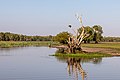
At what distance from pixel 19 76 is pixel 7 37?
155218 mm

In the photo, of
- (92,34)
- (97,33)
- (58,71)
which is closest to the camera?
(58,71)

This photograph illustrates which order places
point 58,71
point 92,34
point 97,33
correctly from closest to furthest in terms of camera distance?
point 58,71 < point 92,34 < point 97,33

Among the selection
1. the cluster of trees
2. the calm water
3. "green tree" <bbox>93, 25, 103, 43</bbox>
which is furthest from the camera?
"green tree" <bbox>93, 25, 103, 43</bbox>

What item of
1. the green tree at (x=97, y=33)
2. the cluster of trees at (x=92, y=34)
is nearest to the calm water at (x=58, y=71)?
the cluster of trees at (x=92, y=34)

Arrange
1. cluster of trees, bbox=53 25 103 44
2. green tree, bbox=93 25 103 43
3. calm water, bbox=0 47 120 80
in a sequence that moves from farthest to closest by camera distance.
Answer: green tree, bbox=93 25 103 43 < cluster of trees, bbox=53 25 103 44 < calm water, bbox=0 47 120 80

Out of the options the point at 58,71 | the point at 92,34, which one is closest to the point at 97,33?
the point at 92,34

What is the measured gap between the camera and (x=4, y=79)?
888 inches

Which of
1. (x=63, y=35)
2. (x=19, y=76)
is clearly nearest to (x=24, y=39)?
(x=63, y=35)

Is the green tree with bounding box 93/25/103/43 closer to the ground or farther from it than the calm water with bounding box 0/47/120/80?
farther from it

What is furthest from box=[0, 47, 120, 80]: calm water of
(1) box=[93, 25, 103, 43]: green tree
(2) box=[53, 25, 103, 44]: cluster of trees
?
(1) box=[93, 25, 103, 43]: green tree

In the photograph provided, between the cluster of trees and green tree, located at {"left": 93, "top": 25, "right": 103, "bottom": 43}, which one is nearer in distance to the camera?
the cluster of trees

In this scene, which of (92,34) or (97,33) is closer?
(92,34)

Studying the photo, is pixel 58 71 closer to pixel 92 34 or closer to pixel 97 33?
pixel 92 34

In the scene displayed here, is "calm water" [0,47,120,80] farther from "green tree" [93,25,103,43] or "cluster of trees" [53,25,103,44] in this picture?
"green tree" [93,25,103,43]
